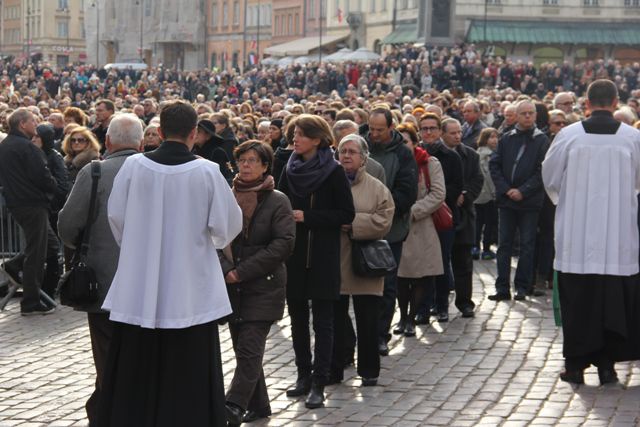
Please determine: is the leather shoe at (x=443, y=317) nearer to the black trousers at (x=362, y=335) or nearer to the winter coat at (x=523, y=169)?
the winter coat at (x=523, y=169)

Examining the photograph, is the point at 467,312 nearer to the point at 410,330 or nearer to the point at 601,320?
the point at 410,330

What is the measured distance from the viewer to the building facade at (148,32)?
114 meters

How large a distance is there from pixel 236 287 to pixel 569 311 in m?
2.69

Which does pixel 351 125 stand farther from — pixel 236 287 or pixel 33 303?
pixel 33 303

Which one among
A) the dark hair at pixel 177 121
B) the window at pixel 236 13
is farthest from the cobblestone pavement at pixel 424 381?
the window at pixel 236 13

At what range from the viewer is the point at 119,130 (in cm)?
862

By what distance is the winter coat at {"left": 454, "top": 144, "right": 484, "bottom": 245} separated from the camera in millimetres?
13469

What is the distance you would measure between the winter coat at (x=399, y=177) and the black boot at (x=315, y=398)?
2047 mm

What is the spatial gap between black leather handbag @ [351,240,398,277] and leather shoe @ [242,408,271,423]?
133 centimetres

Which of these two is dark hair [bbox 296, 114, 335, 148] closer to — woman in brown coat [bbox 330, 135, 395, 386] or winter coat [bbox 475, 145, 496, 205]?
woman in brown coat [bbox 330, 135, 395, 386]

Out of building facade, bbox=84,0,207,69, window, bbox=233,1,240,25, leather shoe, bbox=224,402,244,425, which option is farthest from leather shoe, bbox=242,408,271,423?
window, bbox=233,1,240,25

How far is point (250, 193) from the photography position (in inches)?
352

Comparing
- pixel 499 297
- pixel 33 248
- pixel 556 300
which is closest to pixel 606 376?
pixel 556 300

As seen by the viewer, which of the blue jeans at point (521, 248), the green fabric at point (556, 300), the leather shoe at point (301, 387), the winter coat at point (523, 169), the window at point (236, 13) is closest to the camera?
the leather shoe at point (301, 387)
